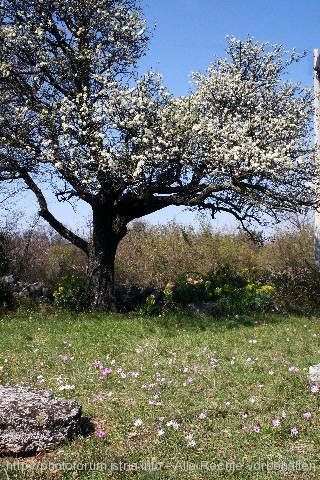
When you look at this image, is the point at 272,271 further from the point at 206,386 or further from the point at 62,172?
the point at 206,386

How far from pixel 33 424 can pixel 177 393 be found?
6.43ft

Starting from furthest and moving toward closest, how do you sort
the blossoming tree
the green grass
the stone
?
1. the blossoming tree
2. the stone
3. the green grass

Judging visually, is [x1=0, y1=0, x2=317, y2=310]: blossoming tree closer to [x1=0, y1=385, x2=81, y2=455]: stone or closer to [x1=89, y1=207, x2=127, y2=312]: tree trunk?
[x1=89, y1=207, x2=127, y2=312]: tree trunk

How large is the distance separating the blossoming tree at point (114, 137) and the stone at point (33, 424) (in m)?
6.04

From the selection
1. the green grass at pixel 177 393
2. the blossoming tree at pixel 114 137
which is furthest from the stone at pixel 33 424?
the blossoming tree at pixel 114 137

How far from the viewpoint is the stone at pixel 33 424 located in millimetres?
4832

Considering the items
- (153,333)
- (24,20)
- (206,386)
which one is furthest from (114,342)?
(24,20)

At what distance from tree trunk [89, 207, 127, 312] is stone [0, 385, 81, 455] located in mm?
7375

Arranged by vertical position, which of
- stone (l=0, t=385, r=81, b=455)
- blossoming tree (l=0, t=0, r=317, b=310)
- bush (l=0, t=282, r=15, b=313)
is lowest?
stone (l=0, t=385, r=81, b=455)

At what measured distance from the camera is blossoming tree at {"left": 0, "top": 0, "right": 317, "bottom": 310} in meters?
10.8

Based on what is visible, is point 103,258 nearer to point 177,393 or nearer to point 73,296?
point 73,296

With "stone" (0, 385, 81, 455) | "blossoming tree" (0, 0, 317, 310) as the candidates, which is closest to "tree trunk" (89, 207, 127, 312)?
"blossoming tree" (0, 0, 317, 310)

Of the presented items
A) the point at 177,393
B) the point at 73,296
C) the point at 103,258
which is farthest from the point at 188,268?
the point at 177,393

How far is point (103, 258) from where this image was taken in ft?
41.4
